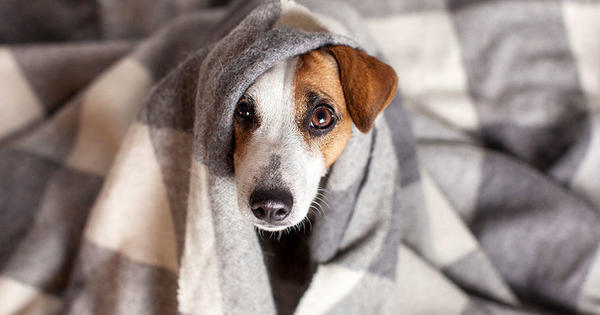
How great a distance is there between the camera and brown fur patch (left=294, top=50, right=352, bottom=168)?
74cm

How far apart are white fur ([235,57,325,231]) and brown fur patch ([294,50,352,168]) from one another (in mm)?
13

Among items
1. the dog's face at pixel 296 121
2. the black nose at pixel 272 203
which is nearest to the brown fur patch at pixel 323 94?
the dog's face at pixel 296 121

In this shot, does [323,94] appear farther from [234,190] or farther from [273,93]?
[234,190]

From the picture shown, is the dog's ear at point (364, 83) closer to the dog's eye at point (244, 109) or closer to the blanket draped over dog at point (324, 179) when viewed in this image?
the blanket draped over dog at point (324, 179)

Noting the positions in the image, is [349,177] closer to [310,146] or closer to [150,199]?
[310,146]

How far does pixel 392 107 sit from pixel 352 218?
327mm

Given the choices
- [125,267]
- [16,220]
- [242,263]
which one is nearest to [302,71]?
[242,263]

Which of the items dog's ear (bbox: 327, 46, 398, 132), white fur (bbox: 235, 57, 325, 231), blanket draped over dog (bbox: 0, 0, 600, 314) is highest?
dog's ear (bbox: 327, 46, 398, 132)

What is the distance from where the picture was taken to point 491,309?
1026 mm

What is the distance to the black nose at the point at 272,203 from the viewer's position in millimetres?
678

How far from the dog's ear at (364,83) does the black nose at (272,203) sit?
17cm

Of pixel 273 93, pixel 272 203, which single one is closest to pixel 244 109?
pixel 273 93

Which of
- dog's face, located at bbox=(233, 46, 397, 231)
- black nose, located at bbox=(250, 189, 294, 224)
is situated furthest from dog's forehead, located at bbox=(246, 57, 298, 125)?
black nose, located at bbox=(250, 189, 294, 224)

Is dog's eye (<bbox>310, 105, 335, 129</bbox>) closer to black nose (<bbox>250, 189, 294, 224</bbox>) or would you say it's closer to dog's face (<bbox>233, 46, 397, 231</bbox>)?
dog's face (<bbox>233, 46, 397, 231</bbox>)
